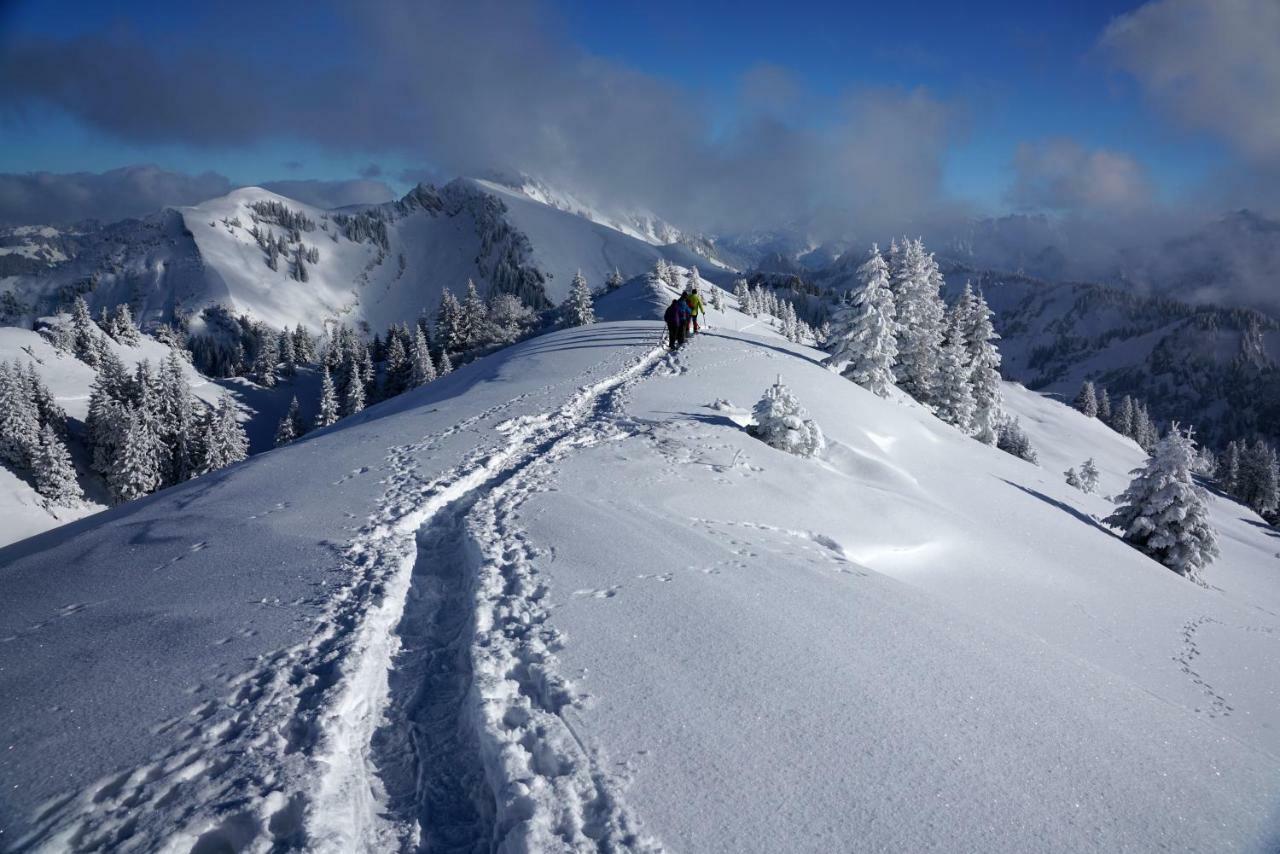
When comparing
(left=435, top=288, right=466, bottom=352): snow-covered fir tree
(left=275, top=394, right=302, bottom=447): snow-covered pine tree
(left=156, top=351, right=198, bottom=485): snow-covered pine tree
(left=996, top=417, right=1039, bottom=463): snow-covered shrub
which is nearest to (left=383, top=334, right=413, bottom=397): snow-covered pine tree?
(left=435, top=288, right=466, bottom=352): snow-covered fir tree

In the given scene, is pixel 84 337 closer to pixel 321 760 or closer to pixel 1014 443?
pixel 321 760

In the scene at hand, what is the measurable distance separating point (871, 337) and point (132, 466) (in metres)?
59.1

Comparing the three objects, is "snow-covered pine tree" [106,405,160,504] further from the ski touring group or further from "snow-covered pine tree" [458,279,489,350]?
the ski touring group

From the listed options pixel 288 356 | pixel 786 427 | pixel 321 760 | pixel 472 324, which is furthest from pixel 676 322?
pixel 288 356

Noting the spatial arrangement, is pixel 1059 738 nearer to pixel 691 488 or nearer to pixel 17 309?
pixel 691 488

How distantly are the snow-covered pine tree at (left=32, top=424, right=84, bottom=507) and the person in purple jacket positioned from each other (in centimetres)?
5241

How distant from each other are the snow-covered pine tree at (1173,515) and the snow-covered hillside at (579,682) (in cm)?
1332

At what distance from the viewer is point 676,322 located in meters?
24.7

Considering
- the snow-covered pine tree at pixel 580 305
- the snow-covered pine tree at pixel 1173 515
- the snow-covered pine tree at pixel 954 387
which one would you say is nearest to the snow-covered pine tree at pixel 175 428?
the snow-covered pine tree at pixel 580 305

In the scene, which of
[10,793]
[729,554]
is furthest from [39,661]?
[729,554]

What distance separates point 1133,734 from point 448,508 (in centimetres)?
897

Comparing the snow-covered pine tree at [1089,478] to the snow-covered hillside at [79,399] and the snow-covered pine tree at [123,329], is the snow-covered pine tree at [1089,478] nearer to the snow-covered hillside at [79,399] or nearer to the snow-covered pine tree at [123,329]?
the snow-covered hillside at [79,399]

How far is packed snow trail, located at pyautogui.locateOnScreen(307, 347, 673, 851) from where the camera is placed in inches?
148

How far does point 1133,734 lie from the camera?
509 centimetres
